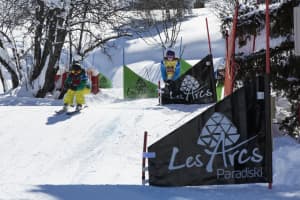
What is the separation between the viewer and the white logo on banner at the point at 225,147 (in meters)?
5.84

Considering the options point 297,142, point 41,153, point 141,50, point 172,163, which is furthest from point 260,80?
point 141,50

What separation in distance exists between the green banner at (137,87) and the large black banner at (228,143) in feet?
52.8

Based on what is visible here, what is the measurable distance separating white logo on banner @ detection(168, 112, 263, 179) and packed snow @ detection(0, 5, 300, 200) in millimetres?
198

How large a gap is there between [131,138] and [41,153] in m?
2.01

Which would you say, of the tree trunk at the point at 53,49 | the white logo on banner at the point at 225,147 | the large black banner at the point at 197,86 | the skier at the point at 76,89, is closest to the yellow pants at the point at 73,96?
the skier at the point at 76,89

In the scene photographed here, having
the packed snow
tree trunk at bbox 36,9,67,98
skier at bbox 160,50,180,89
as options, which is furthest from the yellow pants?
tree trunk at bbox 36,9,67,98

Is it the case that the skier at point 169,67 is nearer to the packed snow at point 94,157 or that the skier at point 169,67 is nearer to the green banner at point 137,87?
the packed snow at point 94,157

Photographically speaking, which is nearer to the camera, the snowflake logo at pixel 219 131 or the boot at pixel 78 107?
the snowflake logo at pixel 219 131

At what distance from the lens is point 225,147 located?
5.86 metres

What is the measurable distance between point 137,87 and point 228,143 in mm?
16604

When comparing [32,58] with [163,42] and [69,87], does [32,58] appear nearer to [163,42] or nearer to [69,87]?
[69,87]

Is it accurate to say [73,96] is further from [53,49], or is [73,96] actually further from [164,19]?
[164,19]

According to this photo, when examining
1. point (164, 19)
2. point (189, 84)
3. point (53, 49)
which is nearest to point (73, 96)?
point (189, 84)

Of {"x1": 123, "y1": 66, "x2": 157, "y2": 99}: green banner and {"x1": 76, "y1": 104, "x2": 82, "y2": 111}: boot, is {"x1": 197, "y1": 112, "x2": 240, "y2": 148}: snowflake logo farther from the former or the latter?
{"x1": 123, "y1": 66, "x2": 157, "y2": 99}: green banner
